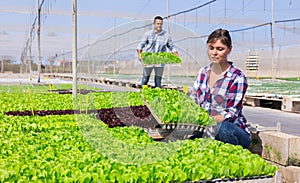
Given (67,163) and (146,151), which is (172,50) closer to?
(146,151)

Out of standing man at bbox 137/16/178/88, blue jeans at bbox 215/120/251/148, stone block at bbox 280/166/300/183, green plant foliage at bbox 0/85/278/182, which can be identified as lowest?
stone block at bbox 280/166/300/183

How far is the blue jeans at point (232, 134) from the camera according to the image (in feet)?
10.3

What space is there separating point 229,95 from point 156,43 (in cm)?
295

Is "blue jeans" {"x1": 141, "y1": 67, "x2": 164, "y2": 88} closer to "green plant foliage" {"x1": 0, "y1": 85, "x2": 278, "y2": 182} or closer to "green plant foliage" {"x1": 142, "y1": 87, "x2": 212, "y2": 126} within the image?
"green plant foliage" {"x1": 142, "y1": 87, "x2": 212, "y2": 126}

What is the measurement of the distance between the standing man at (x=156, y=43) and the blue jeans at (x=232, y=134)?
2.70m

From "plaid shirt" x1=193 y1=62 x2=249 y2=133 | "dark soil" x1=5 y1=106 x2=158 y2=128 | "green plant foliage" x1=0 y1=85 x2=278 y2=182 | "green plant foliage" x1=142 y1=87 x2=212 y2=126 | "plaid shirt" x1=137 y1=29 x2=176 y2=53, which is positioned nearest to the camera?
"green plant foliage" x1=0 y1=85 x2=278 y2=182

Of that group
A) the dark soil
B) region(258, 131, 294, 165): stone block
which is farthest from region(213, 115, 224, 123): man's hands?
the dark soil

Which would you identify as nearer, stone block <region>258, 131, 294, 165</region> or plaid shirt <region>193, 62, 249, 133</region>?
plaid shirt <region>193, 62, 249, 133</region>

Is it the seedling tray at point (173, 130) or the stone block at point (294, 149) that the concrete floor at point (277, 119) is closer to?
the stone block at point (294, 149)

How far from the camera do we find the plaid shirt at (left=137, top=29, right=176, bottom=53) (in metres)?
5.81

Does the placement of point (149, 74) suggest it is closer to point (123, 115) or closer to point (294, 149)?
point (123, 115)

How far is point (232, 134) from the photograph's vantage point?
3170 mm

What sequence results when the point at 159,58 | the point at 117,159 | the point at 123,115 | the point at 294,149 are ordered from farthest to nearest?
1. the point at 159,58
2. the point at 123,115
3. the point at 294,149
4. the point at 117,159

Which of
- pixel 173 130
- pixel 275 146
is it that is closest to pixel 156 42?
pixel 173 130
